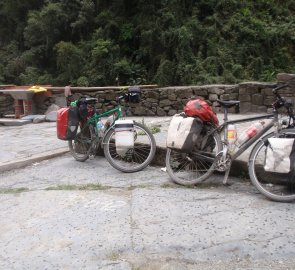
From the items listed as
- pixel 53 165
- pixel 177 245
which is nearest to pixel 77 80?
pixel 53 165

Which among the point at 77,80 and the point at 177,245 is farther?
the point at 77,80

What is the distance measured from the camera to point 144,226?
13.7 feet

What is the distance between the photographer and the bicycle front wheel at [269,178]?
4.53 metres

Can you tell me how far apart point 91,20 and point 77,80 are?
2864 mm

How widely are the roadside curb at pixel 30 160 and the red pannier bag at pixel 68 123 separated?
718 millimetres

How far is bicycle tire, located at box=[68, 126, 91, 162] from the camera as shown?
269 inches

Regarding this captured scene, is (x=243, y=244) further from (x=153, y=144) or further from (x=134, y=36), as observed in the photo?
(x=134, y=36)

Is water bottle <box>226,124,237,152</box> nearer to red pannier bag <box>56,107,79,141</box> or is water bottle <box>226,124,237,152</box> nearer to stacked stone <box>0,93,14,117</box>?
red pannier bag <box>56,107,79,141</box>

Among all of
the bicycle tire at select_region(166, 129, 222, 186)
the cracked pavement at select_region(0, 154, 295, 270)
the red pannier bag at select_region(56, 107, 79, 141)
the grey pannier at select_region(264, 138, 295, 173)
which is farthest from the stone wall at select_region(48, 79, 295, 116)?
the grey pannier at select_region(264, 138, 295, 173)

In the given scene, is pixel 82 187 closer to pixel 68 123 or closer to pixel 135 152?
pixel 135 152

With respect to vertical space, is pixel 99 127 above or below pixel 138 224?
above

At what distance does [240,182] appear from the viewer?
5.29 m

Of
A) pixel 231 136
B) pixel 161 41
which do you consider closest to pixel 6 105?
pixel 161 41

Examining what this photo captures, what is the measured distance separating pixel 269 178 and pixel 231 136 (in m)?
0.63
